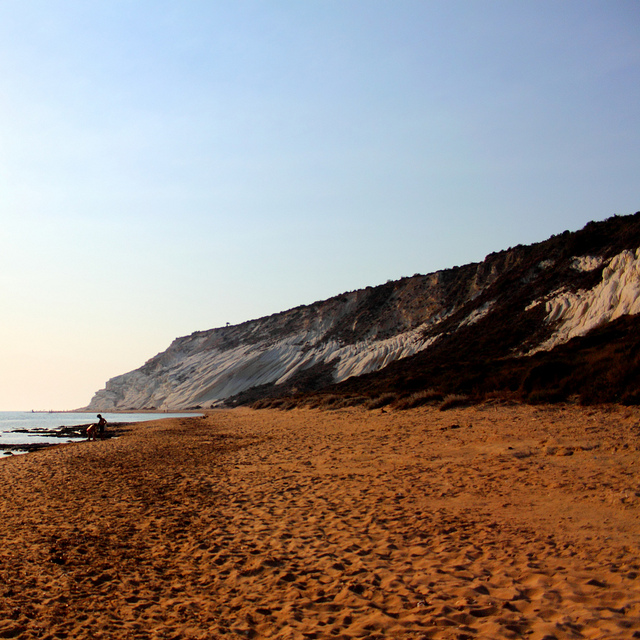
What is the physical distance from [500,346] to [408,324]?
27.0 metres

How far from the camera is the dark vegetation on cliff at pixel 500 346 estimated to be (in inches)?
683

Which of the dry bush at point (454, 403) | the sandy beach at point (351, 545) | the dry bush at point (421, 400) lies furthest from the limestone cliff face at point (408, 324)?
the sandy beach at point (351, 545)

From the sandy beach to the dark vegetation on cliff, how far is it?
4459 mm

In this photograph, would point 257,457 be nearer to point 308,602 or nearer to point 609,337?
point 308,602

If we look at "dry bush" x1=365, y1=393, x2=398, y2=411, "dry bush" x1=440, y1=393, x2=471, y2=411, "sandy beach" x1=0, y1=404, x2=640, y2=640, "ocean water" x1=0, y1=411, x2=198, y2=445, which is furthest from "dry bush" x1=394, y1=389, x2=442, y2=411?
"ocean water" x1=0, y1=411, x2=198, y2=445

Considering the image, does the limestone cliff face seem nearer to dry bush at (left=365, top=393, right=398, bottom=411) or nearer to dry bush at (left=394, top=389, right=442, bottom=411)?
dry bush at (left=365, top=393, right=398, bottom=411)

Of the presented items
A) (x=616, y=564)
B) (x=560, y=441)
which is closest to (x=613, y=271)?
(x=560, y=441)

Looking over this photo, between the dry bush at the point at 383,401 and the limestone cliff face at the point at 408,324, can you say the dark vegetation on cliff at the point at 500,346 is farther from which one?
the limestone cliff face at the point at 408,324

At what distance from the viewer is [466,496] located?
27.7 feet

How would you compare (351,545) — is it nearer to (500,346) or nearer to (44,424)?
(500,346)

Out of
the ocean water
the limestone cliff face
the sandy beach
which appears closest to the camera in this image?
the sandy beach

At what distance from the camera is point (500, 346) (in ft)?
112

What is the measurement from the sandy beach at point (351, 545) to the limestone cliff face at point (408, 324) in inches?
875

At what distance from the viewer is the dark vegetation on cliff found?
17359 mm
